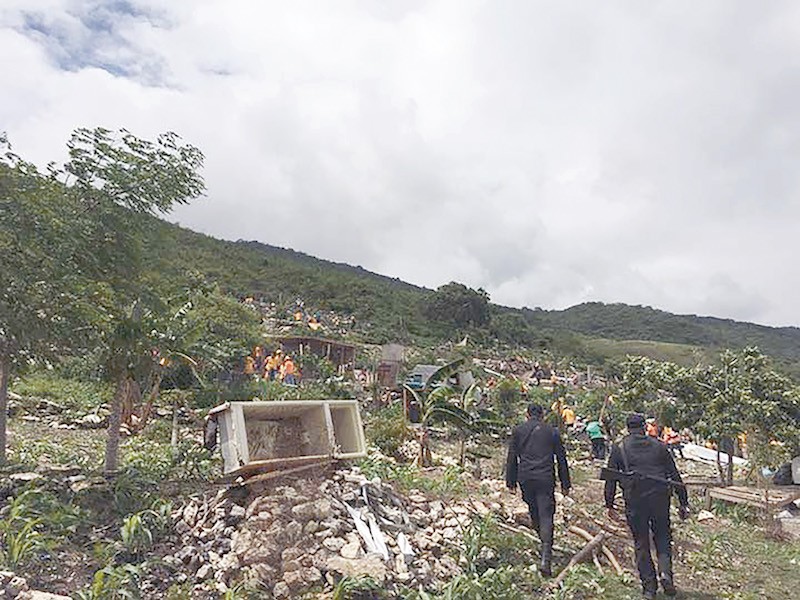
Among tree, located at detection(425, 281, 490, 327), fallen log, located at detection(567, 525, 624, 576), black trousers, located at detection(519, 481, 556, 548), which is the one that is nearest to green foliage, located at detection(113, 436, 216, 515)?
black trousers, located at detection(519, 481, 556, 548)

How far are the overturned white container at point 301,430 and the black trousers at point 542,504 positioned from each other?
7.25ft

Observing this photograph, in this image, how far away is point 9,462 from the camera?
9.03 meters

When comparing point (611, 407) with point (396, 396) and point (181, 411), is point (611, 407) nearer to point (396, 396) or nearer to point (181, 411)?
point (396, 396)

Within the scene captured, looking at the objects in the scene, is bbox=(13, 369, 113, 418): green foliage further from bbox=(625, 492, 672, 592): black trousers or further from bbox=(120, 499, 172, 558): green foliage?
bbox=(625, 492, 672, 592): black trousers

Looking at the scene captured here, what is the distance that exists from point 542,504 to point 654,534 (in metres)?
1.01

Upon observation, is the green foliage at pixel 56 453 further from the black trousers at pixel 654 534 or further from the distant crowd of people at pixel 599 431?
the distant crowd of people at pixel 599 431

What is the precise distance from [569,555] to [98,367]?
21.6ft

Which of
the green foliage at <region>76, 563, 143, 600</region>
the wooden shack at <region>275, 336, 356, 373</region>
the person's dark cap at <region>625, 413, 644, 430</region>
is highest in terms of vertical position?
the wooden shack at <region>275, 336, 356, 373</region>

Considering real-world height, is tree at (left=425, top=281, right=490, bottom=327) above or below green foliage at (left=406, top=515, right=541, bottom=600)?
above

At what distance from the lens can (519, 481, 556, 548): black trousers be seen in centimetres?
653

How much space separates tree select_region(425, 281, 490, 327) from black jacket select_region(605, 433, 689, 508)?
5617 cm

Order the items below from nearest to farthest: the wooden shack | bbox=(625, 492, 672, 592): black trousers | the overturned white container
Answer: bbox=(625, 492, 672, 592): black trousers, the overturned white container, the wooden shack

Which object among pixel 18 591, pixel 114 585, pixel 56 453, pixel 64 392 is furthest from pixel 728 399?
pixel 64 392

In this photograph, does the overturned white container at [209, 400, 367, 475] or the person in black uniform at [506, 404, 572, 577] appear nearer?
the person in black uniform at [506, 404, 572, 577]
